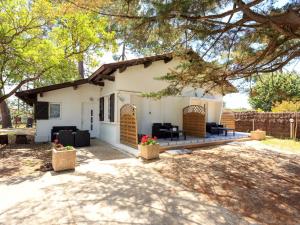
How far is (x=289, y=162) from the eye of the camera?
8383 mm

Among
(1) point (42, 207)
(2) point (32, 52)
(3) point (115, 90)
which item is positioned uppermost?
(2) point (32, 52)

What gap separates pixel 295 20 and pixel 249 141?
1059 cm

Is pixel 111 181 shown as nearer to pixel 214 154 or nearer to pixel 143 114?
pixel 214 154

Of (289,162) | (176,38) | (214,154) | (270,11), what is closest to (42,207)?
(176,38)

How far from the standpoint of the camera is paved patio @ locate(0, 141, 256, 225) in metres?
3.86

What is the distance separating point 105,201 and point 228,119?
14.2 metres

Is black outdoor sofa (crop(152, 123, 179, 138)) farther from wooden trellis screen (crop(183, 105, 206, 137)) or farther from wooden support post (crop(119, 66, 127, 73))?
wooden support post (crop(119, 66, 127, 73))

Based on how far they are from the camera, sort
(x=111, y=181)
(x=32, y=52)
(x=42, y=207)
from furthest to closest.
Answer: (x=32, y=52)
(x=111, y=181)
(x=42, y=207)

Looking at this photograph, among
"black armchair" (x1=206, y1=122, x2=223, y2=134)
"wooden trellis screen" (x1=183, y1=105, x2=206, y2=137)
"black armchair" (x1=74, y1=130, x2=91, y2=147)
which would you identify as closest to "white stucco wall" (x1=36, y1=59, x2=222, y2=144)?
"wooden trellis screen" (x1=183, y1=105, x2=206, y2=137)

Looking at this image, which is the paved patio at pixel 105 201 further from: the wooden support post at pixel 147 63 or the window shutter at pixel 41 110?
the window shutter at pixel 41 110

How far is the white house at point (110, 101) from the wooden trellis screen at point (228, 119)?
2206mm

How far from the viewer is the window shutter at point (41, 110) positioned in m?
12.7

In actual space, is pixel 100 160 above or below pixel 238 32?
below

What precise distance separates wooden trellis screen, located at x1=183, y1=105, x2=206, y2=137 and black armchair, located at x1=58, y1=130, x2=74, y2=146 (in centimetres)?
639
